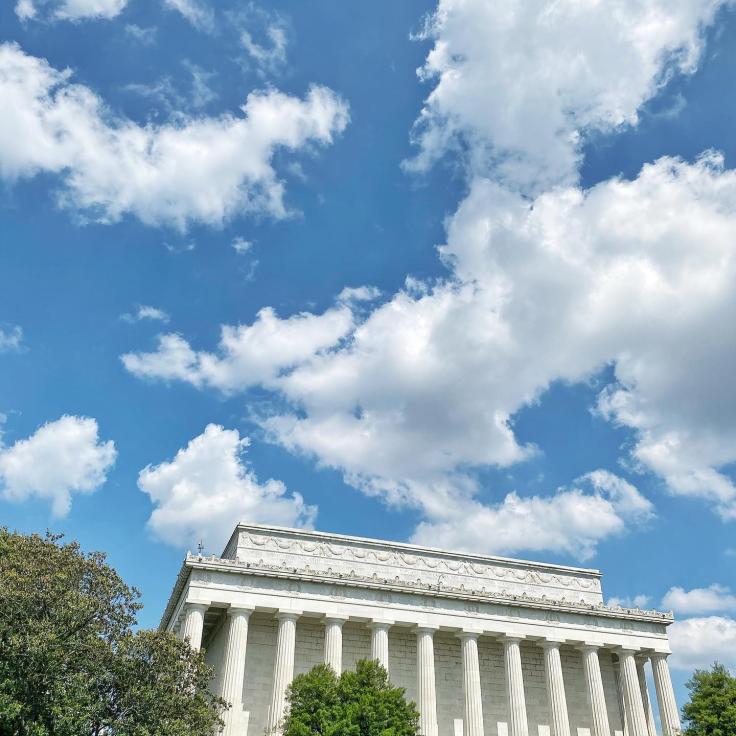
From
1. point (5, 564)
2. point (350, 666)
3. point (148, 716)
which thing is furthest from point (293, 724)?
point (350, 666)

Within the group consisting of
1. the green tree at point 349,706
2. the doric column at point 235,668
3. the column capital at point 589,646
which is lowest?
the green tree at point 349,706

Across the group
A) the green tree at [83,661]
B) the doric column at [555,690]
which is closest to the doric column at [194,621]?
the green tree at [83,661]

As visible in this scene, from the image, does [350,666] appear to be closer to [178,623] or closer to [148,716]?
[178,623]

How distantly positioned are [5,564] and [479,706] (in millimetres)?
36666

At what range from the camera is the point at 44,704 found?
3164 cm

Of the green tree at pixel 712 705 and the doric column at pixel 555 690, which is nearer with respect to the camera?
the green tree at pixel 712 705

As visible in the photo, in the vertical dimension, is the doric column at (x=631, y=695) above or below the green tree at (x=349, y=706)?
above

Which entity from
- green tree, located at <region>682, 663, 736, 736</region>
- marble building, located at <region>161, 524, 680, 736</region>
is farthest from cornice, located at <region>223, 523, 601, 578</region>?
green tree, located at <region>682, 663, 736, 736</region>

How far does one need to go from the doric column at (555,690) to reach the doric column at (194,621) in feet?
91.8

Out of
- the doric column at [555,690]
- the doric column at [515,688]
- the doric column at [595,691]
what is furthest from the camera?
the doric column at [595,691]

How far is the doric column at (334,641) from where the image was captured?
54.1 metres

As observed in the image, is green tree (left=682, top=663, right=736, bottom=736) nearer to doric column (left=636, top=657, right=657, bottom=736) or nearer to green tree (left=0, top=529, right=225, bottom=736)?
doric column (left=636, top=657, right=657, bottom=736)

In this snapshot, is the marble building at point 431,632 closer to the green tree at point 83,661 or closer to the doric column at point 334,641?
the doric column at point 334,641

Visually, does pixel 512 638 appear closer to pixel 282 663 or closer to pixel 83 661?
pixel 282 663
